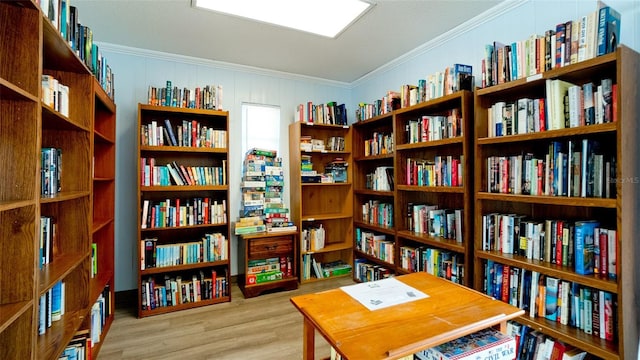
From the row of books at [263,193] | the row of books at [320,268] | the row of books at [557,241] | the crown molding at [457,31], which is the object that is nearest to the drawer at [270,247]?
the row of books at [263,193]

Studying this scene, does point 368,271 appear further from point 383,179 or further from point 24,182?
point 24,182

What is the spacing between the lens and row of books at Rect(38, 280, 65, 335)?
1537 millimetres

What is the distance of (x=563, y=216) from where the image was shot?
1.98m

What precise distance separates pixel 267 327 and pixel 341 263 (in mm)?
1655

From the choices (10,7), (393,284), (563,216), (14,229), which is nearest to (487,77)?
(563,216)

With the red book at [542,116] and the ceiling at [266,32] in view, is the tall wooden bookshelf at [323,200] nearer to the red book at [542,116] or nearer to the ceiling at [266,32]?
the ceiling at [266,32]

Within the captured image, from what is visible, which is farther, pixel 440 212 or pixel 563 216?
pixel 440 212

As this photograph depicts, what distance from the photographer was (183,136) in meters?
2.99

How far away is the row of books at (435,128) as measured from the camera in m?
2.46

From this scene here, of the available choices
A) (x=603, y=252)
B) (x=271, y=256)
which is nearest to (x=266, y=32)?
(x=271, y=256)

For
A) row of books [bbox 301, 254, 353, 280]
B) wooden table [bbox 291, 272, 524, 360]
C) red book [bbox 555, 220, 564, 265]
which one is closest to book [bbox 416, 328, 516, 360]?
wooden table [bbox 291, 272, 524, 360]

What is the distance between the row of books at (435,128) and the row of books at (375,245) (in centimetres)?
117

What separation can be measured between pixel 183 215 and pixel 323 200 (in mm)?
1781

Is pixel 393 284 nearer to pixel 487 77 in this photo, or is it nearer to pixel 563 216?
pixel 563 216
